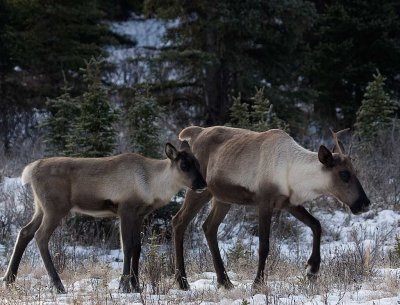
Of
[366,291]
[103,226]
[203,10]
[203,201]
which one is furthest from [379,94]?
[366,291]

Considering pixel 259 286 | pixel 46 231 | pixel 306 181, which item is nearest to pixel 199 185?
pixel 306 181

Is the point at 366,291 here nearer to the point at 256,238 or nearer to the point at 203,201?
the point at 203,201

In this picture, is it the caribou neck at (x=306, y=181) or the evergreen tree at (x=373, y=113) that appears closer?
the caribou neck at (x=306, y=181)

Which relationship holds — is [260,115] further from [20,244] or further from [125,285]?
[125,285]

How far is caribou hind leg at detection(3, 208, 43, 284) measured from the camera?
28.2ft

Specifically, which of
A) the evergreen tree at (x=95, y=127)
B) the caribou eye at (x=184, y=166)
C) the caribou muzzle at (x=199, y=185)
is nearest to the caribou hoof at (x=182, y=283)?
the caribou muzzle at (x=199, y=185)

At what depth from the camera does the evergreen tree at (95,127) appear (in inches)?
483

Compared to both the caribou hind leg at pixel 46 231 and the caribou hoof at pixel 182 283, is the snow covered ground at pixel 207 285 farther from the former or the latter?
the caribou hind leg at pixel 46 231

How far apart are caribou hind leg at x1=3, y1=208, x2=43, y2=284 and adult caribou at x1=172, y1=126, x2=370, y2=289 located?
1581mm

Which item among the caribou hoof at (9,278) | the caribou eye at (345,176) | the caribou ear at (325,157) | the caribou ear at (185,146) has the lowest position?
the caribou hoof at (9,278)

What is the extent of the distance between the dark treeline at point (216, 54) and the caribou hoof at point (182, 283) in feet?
34.1

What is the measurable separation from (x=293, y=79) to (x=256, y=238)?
6.85 m

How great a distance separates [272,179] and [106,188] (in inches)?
72.0

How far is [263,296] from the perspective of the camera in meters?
7.21
